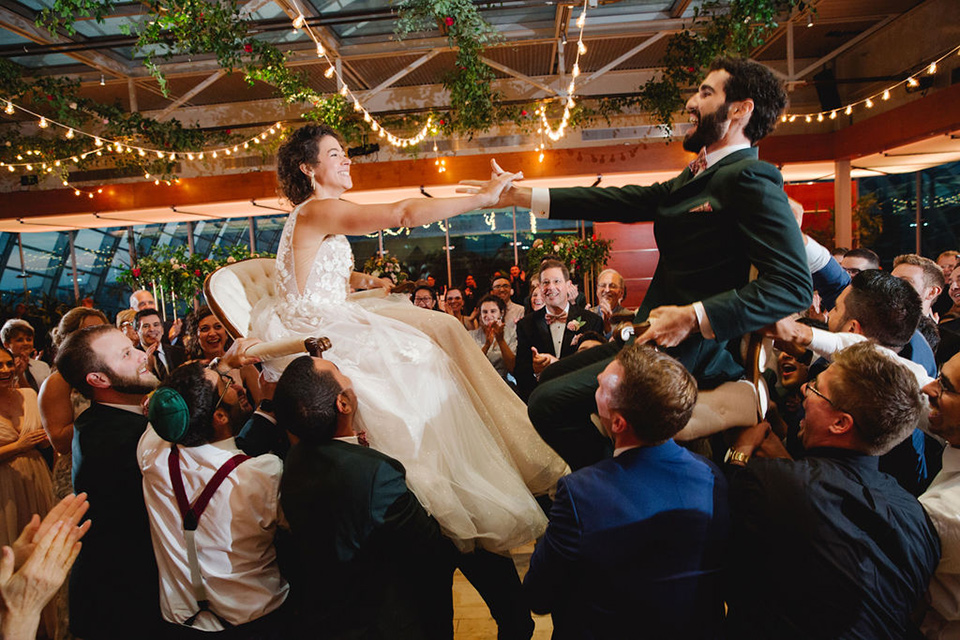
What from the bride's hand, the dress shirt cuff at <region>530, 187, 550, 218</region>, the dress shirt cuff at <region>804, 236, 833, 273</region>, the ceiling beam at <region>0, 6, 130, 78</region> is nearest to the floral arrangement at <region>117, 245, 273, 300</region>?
the ceiling beam at <region>0, 6, 130, 78</region>

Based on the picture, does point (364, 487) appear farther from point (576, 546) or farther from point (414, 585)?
point (576, 546)

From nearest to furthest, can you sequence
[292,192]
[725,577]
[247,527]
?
[725,577] < [247,527] < [292,192]

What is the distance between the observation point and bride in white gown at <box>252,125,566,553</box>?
204cm

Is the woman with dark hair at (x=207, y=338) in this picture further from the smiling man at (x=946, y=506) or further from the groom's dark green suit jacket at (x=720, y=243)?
the smiling man at (x=946, y=506)

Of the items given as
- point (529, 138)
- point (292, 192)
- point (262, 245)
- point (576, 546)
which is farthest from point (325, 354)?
point (262, 245)

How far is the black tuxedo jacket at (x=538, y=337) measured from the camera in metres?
4.09

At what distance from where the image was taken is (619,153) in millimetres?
9406

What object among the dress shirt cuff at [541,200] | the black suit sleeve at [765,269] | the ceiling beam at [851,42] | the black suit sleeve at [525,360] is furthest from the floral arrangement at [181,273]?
Result: the ceiling beam at [851,42]

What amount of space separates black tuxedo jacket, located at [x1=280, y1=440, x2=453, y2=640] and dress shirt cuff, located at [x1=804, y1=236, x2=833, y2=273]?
1.54 m

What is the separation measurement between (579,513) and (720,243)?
2.89 ft

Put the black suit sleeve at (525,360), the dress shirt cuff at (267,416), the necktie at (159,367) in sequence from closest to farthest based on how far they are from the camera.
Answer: the dress shirt cuff at (267,416) < the black suit sleeve at (525,360) < the necktie at (159,367)

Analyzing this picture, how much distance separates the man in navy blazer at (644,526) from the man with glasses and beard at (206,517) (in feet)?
3.39

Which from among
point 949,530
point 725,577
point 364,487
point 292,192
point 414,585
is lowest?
point 414,585

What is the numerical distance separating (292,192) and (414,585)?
66.8 inches
